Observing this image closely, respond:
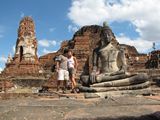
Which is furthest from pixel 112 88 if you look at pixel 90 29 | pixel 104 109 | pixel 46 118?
pixel 90 29

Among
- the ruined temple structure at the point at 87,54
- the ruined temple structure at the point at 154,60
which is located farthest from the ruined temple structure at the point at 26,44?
the ruined temple structure at the point at 154,60

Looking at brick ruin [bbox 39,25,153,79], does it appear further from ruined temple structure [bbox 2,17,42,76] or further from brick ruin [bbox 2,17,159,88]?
ruined temple structure [bbox 2,17,42,76]

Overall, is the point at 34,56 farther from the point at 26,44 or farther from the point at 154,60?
the point at 154,60

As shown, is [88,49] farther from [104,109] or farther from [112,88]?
[104,109]

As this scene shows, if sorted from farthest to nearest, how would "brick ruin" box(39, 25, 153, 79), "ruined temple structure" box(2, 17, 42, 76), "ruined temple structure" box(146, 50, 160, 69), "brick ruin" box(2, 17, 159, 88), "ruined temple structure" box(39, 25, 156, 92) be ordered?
"ruined temple structure" box(146, 50, 160, 69)
"ruined temple structure" box(2, 17, 42, 76)
"brick ruin" box(2, 17, 159, 88)
"brick ruin" box(39, 25, 153, 79)
"ruined temple structure" box(39, 25, 156, 92)

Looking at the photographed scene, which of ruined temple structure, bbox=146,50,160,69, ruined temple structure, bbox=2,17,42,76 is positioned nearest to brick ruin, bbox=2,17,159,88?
ruined temple structure, bbox=2,17,42,76

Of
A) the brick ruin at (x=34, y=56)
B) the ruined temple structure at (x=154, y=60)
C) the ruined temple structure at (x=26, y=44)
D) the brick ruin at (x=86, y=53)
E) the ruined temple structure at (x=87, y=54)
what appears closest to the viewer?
the ruined temple structure at (x=87, y=54)

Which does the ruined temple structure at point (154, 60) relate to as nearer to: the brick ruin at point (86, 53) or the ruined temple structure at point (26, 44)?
the brick ruin at point (86, 53)

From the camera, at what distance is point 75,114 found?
10.9 feet

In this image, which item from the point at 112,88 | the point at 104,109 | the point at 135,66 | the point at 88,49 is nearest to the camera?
the point at 104,109

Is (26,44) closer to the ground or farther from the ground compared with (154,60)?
farther from the ground

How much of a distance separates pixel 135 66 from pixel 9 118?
93.7 ft

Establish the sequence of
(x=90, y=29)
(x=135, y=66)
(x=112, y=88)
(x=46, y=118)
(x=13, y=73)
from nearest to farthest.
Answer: (x=46, y=118), (x=112, y=88), (x=13, y=73), (x=135, y=66), (x=90, y=29)

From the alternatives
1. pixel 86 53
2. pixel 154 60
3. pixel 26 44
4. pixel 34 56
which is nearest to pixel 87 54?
pixel 86 53
